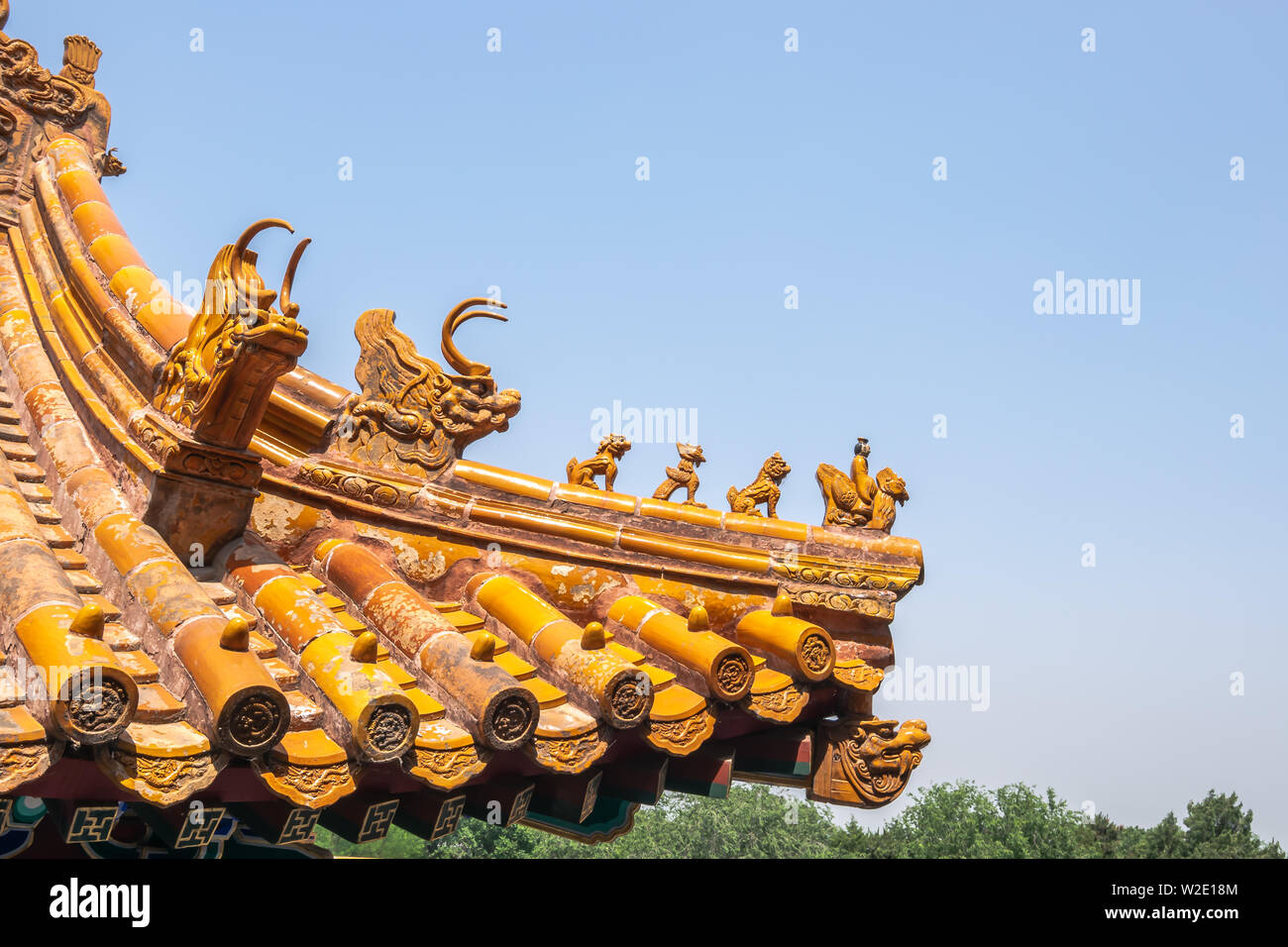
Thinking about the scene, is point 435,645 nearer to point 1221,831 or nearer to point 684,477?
point 684,477

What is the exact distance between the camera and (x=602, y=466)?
7.03 m

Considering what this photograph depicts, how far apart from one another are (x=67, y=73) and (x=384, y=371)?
3677 millimetres

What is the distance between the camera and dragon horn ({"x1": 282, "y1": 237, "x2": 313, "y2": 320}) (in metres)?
4.84

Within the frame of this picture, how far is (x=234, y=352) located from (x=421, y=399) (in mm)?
1664

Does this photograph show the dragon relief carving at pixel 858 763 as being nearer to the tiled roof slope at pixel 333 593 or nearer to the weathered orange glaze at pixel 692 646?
the tiled roof slope at pixel 333 593

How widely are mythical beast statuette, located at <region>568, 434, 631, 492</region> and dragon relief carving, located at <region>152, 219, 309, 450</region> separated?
7.03 ft

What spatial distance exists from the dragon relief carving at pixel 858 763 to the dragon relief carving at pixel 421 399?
2.58 metres

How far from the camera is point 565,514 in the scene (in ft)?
21.7

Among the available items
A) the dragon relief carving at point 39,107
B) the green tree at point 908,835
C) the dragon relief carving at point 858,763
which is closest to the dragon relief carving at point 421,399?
the dragon relief carving at point 858,763

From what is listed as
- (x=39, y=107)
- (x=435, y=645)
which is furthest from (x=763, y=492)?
(x=39, y=107)

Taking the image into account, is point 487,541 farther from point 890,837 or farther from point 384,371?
point 890,837

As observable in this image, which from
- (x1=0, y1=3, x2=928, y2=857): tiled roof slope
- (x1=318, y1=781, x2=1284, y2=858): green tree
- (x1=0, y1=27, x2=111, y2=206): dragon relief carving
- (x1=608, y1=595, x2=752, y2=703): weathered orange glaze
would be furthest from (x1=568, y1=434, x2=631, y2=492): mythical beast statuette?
(x1=318, y1=781, x2=1284, y2=858): green tree

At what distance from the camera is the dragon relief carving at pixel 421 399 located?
6.43 metres
